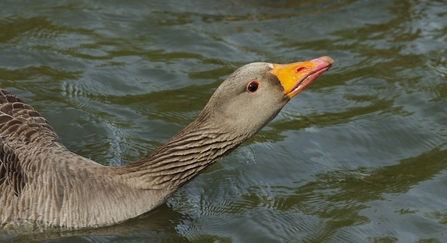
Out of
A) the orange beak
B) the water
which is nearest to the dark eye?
the orange beak

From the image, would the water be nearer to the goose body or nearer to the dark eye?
the goose body

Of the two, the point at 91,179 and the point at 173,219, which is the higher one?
the point at 91,179

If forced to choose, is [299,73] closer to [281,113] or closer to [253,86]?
[253,86]

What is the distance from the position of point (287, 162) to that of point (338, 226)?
145 cm

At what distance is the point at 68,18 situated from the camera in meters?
12.2

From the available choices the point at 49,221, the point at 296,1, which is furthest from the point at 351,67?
the point at 49,221

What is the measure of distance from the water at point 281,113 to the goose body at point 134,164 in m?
0.26

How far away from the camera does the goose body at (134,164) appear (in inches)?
278

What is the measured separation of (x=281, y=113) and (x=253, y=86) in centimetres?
331

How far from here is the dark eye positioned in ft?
23.1

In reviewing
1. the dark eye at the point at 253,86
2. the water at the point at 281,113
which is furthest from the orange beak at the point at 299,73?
the water at the point at 281,113

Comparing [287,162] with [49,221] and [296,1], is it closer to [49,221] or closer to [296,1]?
[49,221]

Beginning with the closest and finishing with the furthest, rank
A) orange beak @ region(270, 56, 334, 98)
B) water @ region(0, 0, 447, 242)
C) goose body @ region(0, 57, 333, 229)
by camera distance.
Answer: orange beak @ region(270, 56, 334, 98) → goose body @ region(0, 57, 333, 229) → water @ region(0, 0, 447, 242)

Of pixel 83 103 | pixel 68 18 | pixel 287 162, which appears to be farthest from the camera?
pixel 68 18
